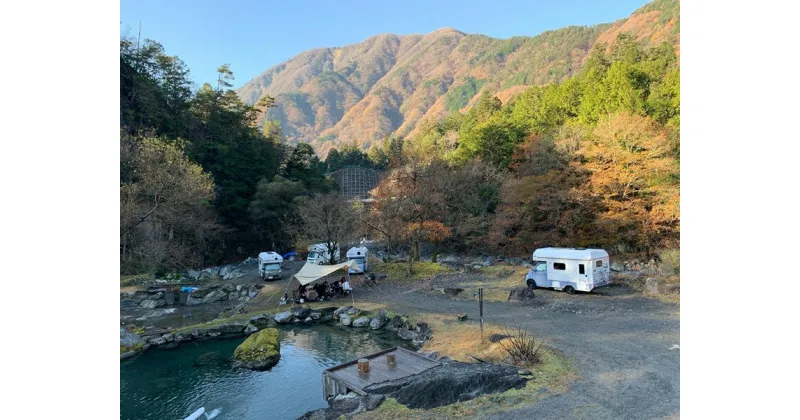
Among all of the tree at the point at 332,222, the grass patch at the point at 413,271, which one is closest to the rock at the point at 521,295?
the grass patch at the point at 413,271

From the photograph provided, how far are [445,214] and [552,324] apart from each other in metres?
10.7

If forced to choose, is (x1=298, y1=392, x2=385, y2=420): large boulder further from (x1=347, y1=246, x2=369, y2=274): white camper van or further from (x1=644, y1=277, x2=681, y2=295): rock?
(x1=347, y1=246, x2=369, y2=274): white camper van

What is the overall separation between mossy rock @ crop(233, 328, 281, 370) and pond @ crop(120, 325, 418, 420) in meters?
0.17

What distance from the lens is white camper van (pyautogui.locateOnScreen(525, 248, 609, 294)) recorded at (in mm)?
11375

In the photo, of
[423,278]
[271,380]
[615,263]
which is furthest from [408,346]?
[615,263]

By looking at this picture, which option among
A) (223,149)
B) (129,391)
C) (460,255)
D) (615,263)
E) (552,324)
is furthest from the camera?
(223,149)

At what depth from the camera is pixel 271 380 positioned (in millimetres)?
7883

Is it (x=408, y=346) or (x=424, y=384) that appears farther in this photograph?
(x=408, y=346)

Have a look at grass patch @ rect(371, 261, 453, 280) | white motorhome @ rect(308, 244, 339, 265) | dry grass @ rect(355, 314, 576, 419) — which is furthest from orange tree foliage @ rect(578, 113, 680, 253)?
white motorhome @ rect(308, 244, 339, 265)

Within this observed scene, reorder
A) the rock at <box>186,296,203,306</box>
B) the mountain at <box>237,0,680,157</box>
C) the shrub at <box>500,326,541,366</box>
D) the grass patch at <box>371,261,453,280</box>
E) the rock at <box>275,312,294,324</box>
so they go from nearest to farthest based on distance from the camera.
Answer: the shrub at <box>500,326,541,366</box> < the rock at <box>275,312,294,324</box> < the rock at <box>186,296,203,306</box> < the grass patch at <box>371,261,453,280</box> < the mountain at <box>237,0,680,157</box>

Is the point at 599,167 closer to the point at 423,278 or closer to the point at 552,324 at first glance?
the point at 423,278

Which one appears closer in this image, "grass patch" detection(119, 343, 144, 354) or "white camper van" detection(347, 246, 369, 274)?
"grass patch" detection(119, 343, 144, 354)

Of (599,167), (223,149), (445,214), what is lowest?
(445,214)

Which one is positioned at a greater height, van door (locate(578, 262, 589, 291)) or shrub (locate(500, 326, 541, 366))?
van door (locate(578, 262, 589, 291))
